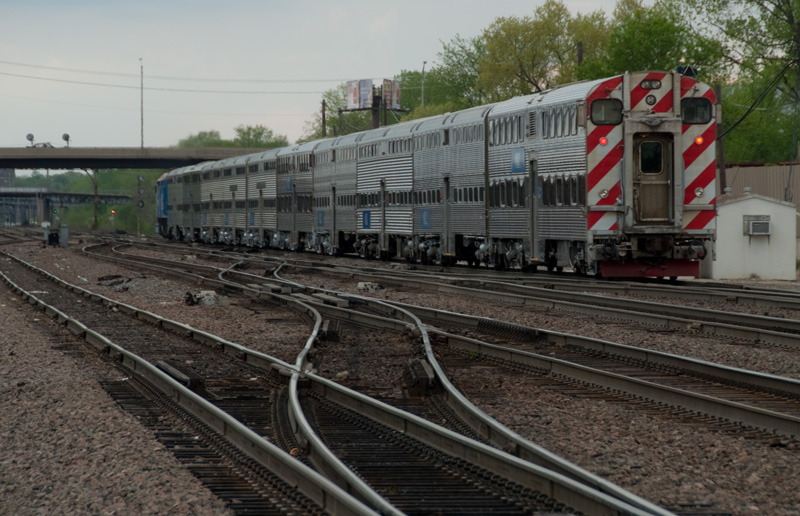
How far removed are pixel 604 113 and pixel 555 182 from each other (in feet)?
6.34

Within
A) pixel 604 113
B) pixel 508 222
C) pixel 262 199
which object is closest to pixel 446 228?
pixel 508 222

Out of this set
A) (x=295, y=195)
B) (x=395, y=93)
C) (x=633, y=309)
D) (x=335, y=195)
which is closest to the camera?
(x=633, y=309)

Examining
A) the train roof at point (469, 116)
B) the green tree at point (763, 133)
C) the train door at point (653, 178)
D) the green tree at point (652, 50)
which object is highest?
the green tree at point (652, 50)

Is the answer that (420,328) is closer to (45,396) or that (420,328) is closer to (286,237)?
(45,396)

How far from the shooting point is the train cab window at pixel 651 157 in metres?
19.1

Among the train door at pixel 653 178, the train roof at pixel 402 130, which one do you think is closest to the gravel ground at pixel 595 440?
the train door at pixel 653 178

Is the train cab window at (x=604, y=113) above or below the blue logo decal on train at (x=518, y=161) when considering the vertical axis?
above

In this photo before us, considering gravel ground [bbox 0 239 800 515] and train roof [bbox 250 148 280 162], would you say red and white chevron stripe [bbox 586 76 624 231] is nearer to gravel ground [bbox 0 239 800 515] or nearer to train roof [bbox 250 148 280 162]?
gravel ground [bbox 0 239 800 515]

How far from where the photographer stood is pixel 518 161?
21.9 m

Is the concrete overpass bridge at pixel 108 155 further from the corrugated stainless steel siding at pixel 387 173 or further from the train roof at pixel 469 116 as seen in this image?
the train roof at pixel 469 116

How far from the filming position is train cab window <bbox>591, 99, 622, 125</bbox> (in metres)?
18.8

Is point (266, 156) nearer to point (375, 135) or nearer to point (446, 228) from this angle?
point (375, 135)

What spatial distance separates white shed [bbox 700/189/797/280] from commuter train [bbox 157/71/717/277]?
4.11m

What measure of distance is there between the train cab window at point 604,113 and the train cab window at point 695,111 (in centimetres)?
139
